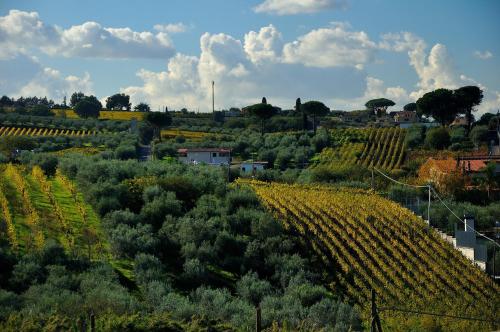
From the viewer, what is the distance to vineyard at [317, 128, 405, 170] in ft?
214

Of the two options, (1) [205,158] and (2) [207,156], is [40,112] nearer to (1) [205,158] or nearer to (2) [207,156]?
(2) [207,156]

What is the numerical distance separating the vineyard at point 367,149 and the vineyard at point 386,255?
27667 millimetres

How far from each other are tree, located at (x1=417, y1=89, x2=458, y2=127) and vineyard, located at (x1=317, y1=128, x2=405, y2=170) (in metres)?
3.70

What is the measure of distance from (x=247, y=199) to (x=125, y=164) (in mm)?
11772

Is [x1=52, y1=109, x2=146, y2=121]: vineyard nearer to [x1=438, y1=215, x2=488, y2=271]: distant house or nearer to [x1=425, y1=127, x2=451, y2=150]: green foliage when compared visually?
[x1=425, y1=127, x2=451, y2=150]: green foliage

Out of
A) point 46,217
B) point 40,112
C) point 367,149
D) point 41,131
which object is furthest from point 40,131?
point 46,217

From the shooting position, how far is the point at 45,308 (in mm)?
18031

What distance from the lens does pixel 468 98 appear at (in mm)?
79750

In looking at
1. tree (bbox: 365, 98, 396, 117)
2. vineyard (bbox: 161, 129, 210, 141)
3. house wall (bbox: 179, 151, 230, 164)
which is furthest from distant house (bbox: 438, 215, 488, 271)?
tree (bbox: 365, 98, 396, 117)

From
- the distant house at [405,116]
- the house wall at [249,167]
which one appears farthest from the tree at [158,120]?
the distant house at [405,116]

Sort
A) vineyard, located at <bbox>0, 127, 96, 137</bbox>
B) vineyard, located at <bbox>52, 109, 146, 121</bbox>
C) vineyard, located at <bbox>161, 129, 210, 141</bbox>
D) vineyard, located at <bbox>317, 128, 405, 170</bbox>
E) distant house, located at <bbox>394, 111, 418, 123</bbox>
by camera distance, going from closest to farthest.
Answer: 1. vineyard, located at <bbox>317, 128, 405, 170</bbox>
2. vineyard, located at <bbox>0, 127, 96, 137</bbox>
3. vineyard, located at <bbox>161, 129, 210, 141</bbox>
4. vineyard, located at <bbox>52, 109, 146, 121</bbox>
5. distant house, located at <bbox>394, 111, 418, 123</bbox>

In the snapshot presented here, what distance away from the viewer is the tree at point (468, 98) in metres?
79.5

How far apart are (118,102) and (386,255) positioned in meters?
110

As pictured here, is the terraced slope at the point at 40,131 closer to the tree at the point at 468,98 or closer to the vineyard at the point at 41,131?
the vineyard at the point at 41,131
